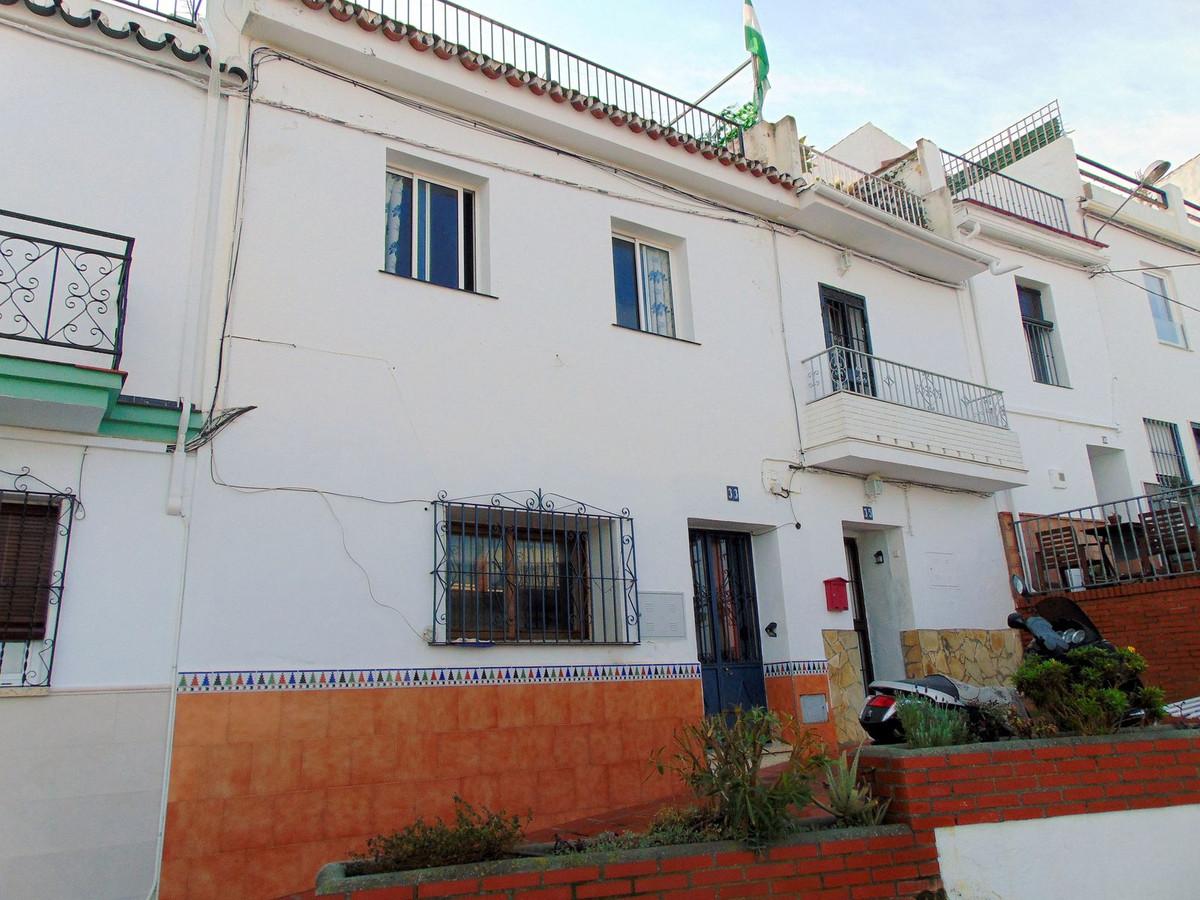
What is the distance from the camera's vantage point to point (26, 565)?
6.42m

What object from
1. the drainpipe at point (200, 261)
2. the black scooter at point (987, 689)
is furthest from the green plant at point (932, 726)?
the drainpipe at point (200, 261)

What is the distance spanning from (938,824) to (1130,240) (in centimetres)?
1480

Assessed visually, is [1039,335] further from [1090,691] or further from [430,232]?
[1090,691]

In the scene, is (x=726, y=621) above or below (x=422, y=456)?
below

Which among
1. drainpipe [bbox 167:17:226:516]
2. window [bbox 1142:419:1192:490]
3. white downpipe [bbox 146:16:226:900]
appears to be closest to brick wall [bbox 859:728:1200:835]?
white downpipe [bbox 146:16:226:900]

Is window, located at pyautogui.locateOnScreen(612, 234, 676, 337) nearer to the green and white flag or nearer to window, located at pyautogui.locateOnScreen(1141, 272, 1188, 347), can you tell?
the green and white flag

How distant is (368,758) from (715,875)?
330 centimetres

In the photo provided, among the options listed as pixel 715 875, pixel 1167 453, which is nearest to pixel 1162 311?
pixel 1167 453

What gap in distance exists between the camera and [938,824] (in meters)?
5.09

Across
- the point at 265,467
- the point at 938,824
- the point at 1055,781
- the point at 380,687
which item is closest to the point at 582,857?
the point at 938,824

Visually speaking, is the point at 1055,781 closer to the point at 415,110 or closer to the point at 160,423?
the point at 160,423

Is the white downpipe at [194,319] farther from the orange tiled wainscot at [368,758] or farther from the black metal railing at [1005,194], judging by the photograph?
the black metal railing at [1005,194]

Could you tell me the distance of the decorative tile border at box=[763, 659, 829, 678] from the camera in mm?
9883

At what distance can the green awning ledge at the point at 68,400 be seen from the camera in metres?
6.17
